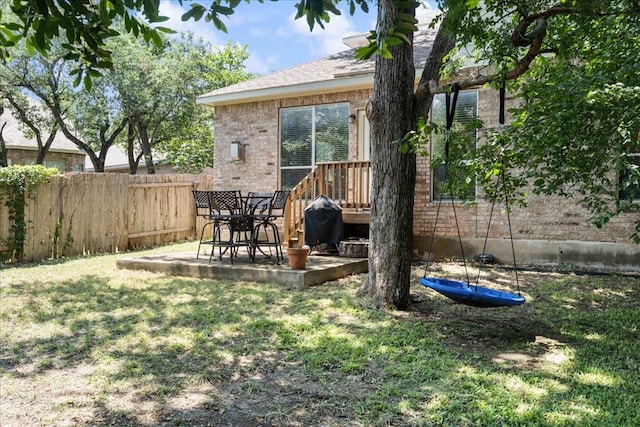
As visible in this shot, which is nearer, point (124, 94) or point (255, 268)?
point (255, 268)

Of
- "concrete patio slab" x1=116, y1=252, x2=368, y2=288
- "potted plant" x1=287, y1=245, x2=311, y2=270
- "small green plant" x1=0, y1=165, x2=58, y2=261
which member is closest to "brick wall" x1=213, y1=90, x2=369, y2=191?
"concrete patio slab" x1=116, y1=252, x2=368, y2=288

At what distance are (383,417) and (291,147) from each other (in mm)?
8372

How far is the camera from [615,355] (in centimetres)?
388

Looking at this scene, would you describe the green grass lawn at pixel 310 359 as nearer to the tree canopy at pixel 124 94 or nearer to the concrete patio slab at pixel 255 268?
the concrete patio slab at pixel 255 268

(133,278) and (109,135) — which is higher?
(109,135)

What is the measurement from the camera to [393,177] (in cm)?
520

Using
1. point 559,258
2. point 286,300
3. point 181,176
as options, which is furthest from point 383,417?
point 181,176

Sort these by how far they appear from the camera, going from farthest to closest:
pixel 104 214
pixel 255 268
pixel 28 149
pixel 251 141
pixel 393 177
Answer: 1. pixel 28 149
2. pixel 251 141
3. pixel 104 214
4. pixel 255 268
5. pixel 393 177

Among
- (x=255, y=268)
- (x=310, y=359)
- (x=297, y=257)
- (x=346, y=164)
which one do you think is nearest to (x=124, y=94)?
(x=346, y=164)

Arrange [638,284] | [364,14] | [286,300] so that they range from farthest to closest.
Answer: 1. [638,284]
2. [286,300]
3. [364,14]

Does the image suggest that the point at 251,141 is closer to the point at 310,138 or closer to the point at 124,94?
the point at 310,138

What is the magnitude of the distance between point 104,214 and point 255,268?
4.69 metres

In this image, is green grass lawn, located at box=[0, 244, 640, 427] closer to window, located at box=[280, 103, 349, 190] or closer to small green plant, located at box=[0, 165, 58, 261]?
small green plant, located at box=[0, 165, 58, 261]

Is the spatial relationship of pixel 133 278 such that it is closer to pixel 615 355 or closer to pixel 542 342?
pixel 542 342
